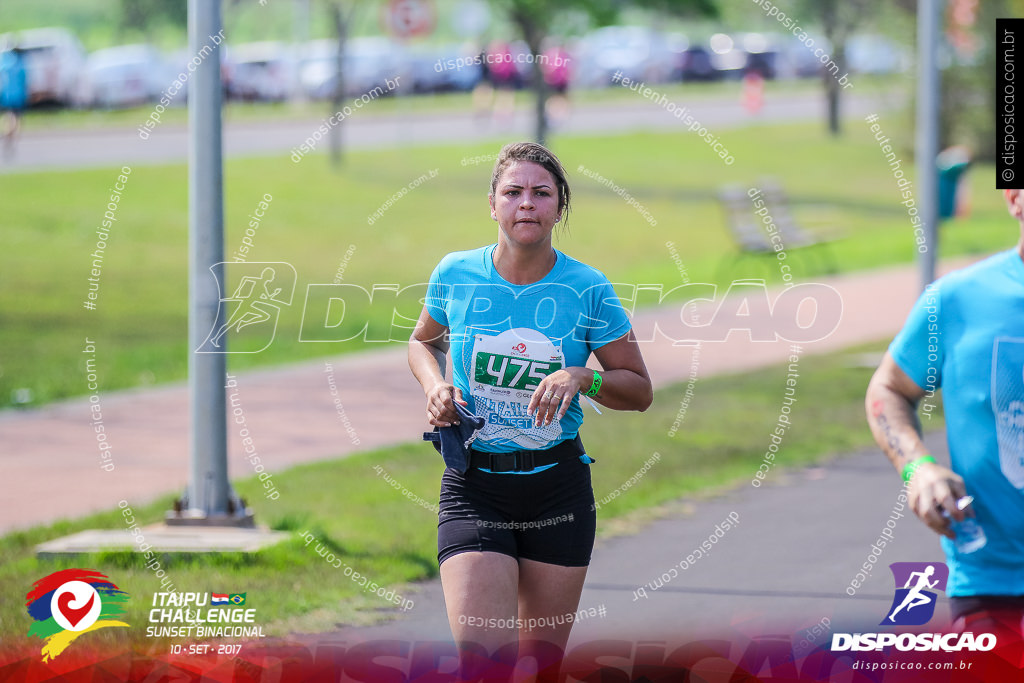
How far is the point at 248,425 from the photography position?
31.3 feet

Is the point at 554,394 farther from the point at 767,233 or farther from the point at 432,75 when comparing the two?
the point at 432,75

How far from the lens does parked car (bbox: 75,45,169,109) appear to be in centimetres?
3306

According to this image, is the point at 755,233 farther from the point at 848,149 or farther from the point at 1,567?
the point at 848,149

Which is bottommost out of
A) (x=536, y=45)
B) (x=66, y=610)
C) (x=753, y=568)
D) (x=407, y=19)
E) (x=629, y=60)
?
(x=753, y=568)

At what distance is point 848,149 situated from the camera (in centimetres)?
3425

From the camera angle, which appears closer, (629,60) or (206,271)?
(206,271)

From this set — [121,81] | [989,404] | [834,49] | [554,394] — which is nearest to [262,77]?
[121,81]

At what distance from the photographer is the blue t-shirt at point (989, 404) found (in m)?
3.31

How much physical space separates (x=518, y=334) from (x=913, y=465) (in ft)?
3.75

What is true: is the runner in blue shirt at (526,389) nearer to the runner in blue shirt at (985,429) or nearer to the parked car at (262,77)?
the runner in blue shirt at (985,429)

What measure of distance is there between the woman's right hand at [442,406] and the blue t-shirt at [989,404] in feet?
4.16

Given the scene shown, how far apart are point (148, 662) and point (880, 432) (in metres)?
2.67

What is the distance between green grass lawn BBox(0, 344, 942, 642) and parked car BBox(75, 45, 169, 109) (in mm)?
25143

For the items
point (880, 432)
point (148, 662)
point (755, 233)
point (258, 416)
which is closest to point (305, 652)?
point (148, 662)
